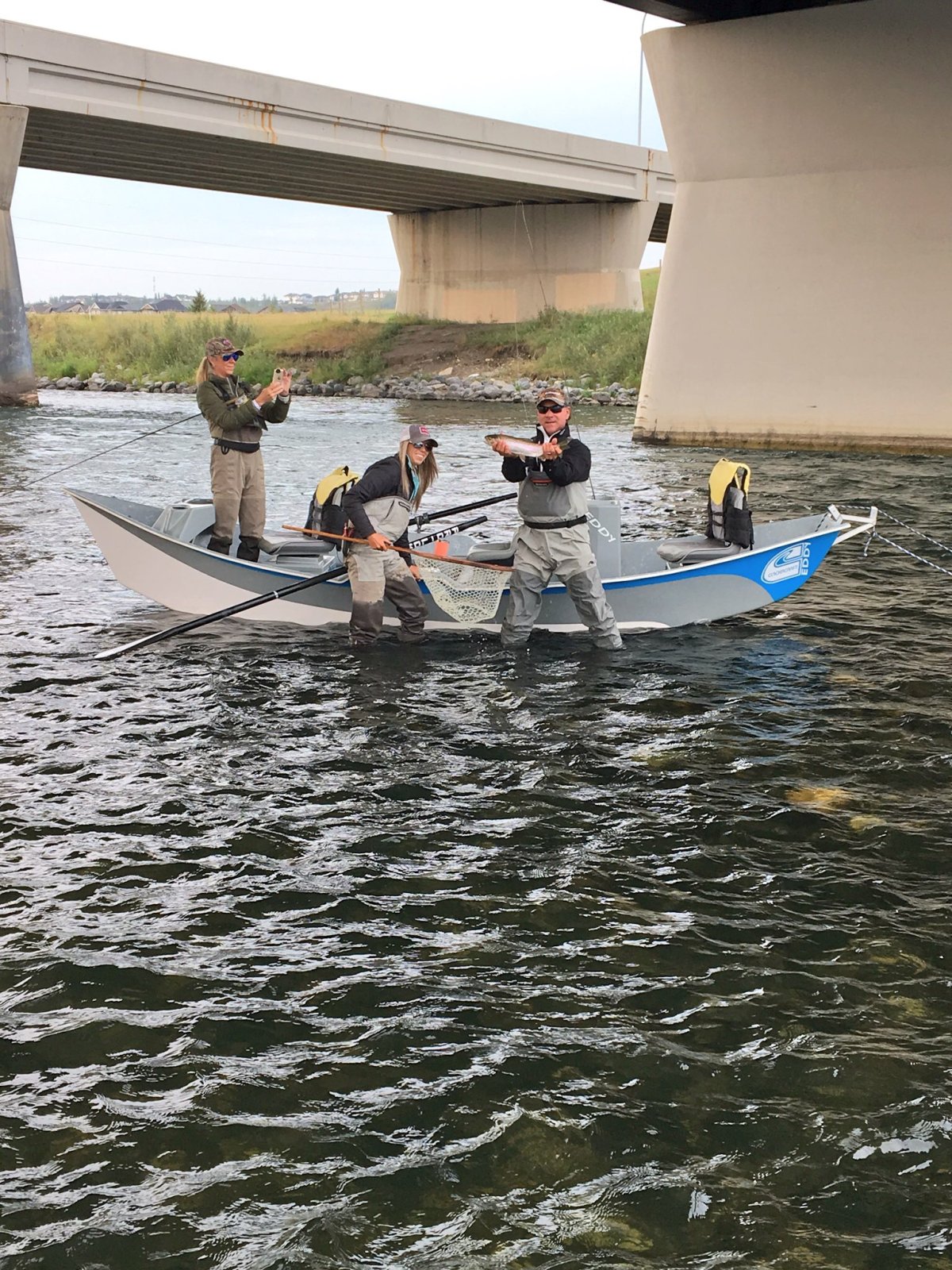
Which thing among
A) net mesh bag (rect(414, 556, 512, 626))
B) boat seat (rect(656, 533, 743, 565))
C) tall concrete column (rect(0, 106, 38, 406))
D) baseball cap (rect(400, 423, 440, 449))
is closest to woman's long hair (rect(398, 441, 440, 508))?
baseball cap (rect(400, 423, 440, 449))

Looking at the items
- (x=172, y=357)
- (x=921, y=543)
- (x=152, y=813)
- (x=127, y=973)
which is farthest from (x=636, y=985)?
(x=172, y=357)

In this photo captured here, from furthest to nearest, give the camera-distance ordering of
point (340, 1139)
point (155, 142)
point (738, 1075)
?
point (155, 142) → point (738, 1075) → point (340, 1139)

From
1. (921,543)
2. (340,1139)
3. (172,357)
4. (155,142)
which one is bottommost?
(340,1139)

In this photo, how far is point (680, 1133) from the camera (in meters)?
4.30

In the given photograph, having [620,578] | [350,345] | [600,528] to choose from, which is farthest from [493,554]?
[350,345]

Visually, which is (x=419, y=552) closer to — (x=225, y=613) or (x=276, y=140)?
→ (x=225, y=613)

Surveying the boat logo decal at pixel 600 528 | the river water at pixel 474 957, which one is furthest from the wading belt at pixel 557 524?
the river water at pixel 474 957

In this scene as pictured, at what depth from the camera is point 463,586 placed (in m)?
10.6

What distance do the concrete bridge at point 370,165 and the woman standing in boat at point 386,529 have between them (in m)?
27.4

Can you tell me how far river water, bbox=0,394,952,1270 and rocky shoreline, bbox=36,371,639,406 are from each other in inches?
1297

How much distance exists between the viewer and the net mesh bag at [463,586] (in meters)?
10.5

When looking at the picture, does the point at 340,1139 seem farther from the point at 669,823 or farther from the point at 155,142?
the point at 155,142

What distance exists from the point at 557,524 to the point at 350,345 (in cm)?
4675

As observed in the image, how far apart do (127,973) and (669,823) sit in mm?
2964
